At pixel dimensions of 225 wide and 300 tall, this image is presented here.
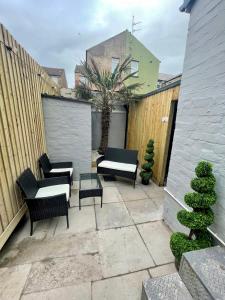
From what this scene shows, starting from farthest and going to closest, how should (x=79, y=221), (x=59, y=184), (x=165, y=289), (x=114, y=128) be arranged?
(x=114, y=128) < (x=59, y=184) < (x=79, y=221) < (x=165, y=289)

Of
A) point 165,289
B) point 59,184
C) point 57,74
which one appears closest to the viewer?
point 165,289

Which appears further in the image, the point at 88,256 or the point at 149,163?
the point at 149,163

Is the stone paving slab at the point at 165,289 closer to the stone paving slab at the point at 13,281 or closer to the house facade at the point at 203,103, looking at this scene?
the house facade at the point at 203,103

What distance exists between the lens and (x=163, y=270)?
179cm

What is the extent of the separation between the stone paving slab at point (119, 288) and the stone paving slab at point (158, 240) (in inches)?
14.2

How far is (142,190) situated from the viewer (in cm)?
388

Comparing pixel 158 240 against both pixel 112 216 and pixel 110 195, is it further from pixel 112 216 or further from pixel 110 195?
pixel 110 195


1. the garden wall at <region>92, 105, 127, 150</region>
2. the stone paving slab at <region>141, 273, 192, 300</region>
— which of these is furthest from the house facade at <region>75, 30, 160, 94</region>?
the stone paving slab at <region>141, 273, 192, 300</region>

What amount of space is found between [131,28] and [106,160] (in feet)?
41.4

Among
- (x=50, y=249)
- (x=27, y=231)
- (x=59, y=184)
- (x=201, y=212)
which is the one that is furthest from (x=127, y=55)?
(x=50, y=249)

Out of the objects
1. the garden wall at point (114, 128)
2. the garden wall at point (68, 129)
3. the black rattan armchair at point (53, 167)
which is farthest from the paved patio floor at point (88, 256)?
the garden wall at point (114, 128)

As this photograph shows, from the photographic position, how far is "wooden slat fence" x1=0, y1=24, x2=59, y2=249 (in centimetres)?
192

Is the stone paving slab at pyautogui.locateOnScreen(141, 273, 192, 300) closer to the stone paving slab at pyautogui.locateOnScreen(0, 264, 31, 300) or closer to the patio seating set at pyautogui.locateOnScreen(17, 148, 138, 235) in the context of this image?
the stone paving slab at pyautogui.locateOnScreen(0, 264, 31, 300)

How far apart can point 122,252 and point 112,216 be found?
0.80m
